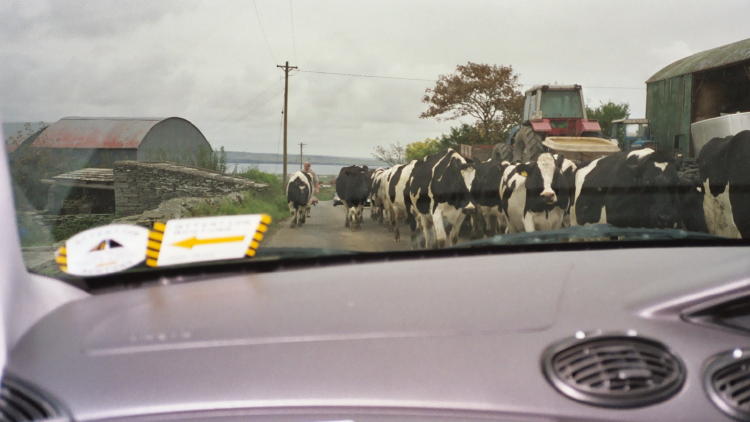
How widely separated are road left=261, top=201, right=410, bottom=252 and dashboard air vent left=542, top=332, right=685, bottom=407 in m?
0.82

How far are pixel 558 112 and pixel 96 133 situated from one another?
206cm

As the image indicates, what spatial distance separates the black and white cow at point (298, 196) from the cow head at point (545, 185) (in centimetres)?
88

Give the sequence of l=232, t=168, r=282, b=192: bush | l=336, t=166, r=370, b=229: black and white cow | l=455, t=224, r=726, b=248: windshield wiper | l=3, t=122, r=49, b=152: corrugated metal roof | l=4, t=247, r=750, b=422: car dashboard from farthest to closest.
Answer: l=336, t=166, r=370, b=229: black and white cow < l=232, t=168, r=282, b=192: bush < l=455, t=224, r=726, b=248: windshield wiper < l=3, t=122, r=49, b=152: corrugated metal roof < l=4, t=247, r=750, b=422: car dashboard

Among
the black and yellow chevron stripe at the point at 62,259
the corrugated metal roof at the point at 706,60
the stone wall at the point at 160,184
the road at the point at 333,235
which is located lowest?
the black and yellow chevron stripe at the point at 62,259

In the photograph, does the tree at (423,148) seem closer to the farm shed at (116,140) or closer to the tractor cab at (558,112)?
the tractor cab at (558,112)

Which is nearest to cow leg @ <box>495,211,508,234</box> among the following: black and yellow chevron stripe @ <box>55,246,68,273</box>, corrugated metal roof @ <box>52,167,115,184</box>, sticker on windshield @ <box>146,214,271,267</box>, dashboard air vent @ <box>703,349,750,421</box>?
sticker on windshield @ <box>146,214,271,267</box>

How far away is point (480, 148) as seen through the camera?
3092 mm

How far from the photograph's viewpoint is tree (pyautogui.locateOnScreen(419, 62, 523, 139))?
8.93 ft

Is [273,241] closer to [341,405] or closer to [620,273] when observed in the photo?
[341,405]

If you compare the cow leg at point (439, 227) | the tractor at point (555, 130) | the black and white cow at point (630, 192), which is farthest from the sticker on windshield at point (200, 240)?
the black and white cow at point (630, 192)

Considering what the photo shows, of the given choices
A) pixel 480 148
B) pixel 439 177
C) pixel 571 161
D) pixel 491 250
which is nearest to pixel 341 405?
pixel 491 250

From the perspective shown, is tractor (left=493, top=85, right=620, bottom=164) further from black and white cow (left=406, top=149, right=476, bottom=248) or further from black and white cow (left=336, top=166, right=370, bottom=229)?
black and white cow (left=336, top=166, right=370, bottom=229)

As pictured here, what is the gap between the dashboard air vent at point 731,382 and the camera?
162 centimetres

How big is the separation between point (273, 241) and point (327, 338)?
1.92 feet
